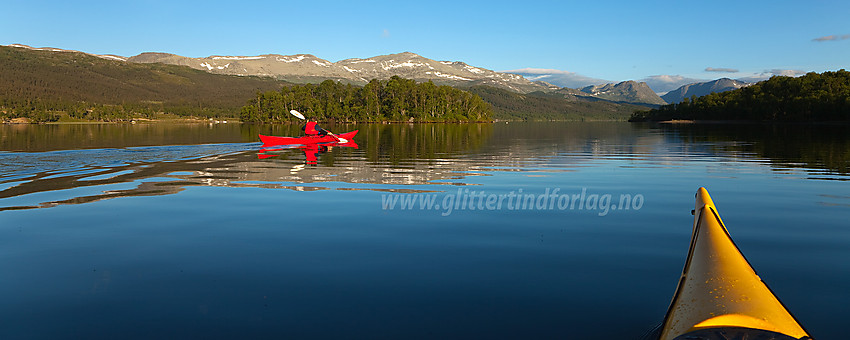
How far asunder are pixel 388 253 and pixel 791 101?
537 feet

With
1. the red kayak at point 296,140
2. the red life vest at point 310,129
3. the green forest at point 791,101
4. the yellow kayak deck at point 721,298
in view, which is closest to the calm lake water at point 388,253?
the yellow kayak deck at point 721,298

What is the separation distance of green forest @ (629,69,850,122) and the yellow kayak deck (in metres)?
142

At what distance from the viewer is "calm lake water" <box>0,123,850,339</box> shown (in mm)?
6895

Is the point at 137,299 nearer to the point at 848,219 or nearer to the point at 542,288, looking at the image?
the point at 542,288

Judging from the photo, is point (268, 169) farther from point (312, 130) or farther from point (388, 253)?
point (312, 130)

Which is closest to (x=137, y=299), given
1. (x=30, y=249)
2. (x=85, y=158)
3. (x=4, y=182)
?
(x=30, y=249)

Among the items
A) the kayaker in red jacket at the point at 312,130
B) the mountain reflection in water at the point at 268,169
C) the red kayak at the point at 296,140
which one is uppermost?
the kayaker in red jacket at the point at 312,130

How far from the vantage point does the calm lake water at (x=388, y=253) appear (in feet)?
22.6

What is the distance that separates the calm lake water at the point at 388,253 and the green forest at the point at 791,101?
129943 mm

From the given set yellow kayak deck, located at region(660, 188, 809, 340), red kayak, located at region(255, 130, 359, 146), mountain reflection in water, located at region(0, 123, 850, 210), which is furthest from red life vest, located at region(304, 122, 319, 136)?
yellow kayak deck, located at region(660, 188, 809, 340)

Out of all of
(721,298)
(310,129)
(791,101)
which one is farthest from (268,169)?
(791,101)

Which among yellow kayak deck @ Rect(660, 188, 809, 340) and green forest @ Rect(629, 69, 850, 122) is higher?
green forest @ Rect(629, 69, 850, 122)

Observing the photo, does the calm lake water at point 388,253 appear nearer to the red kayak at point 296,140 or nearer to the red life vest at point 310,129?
the red kayak at point 296,140

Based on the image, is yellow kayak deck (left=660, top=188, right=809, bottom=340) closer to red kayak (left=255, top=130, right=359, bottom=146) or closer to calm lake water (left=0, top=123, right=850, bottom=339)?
calm lake water (left=0, top=123, right=850, bottom=339)
